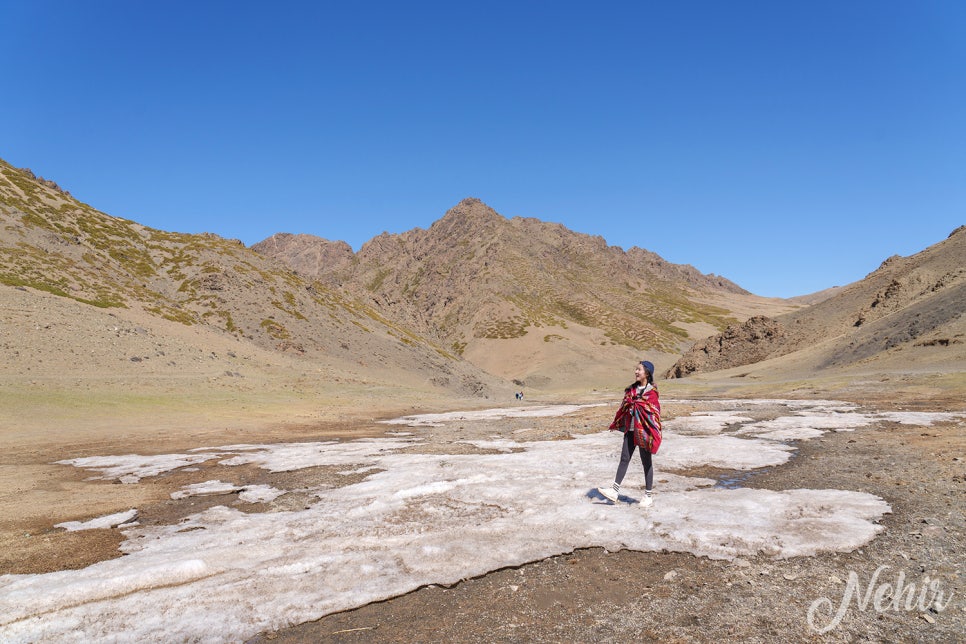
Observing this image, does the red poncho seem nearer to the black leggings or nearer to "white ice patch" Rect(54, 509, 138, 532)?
the black leggings

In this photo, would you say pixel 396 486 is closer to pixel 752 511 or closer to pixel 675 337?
pixel 752 511

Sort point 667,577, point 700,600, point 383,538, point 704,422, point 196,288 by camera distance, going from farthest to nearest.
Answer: point 196,288 → point 704,422 → point 383,538 → point 667,577 → point 700,600

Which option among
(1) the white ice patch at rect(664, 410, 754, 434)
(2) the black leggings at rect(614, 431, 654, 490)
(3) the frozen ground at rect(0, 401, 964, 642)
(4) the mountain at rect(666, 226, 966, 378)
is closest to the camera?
(3) the frozen ground at rect(0, 401, 964, 642)

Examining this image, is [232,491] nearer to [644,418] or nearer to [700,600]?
[644,418]

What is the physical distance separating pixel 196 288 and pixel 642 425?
9200 centimetres

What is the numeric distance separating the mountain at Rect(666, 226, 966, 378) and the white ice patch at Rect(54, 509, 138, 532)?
62.7m

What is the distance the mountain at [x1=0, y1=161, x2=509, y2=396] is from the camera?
66.1 metres

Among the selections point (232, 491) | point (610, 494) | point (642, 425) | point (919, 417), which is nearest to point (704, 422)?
point (919, 417)

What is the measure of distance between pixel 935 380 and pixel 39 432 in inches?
2403

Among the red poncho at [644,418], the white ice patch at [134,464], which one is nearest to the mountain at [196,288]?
the white ice patch at [134,464]

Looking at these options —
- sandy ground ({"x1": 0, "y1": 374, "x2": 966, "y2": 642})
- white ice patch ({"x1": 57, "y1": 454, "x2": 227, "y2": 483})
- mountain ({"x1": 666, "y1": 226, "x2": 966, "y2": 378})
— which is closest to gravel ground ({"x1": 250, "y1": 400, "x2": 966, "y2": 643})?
sandy ground ({"x1": 0, "y1": 374, "x2": 966, "y2": 642})

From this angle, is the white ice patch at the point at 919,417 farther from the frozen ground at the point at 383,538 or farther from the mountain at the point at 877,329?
the mountain at the point at 877,329

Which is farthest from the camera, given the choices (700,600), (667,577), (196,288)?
(196,288)

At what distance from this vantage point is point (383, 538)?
30.5ft
